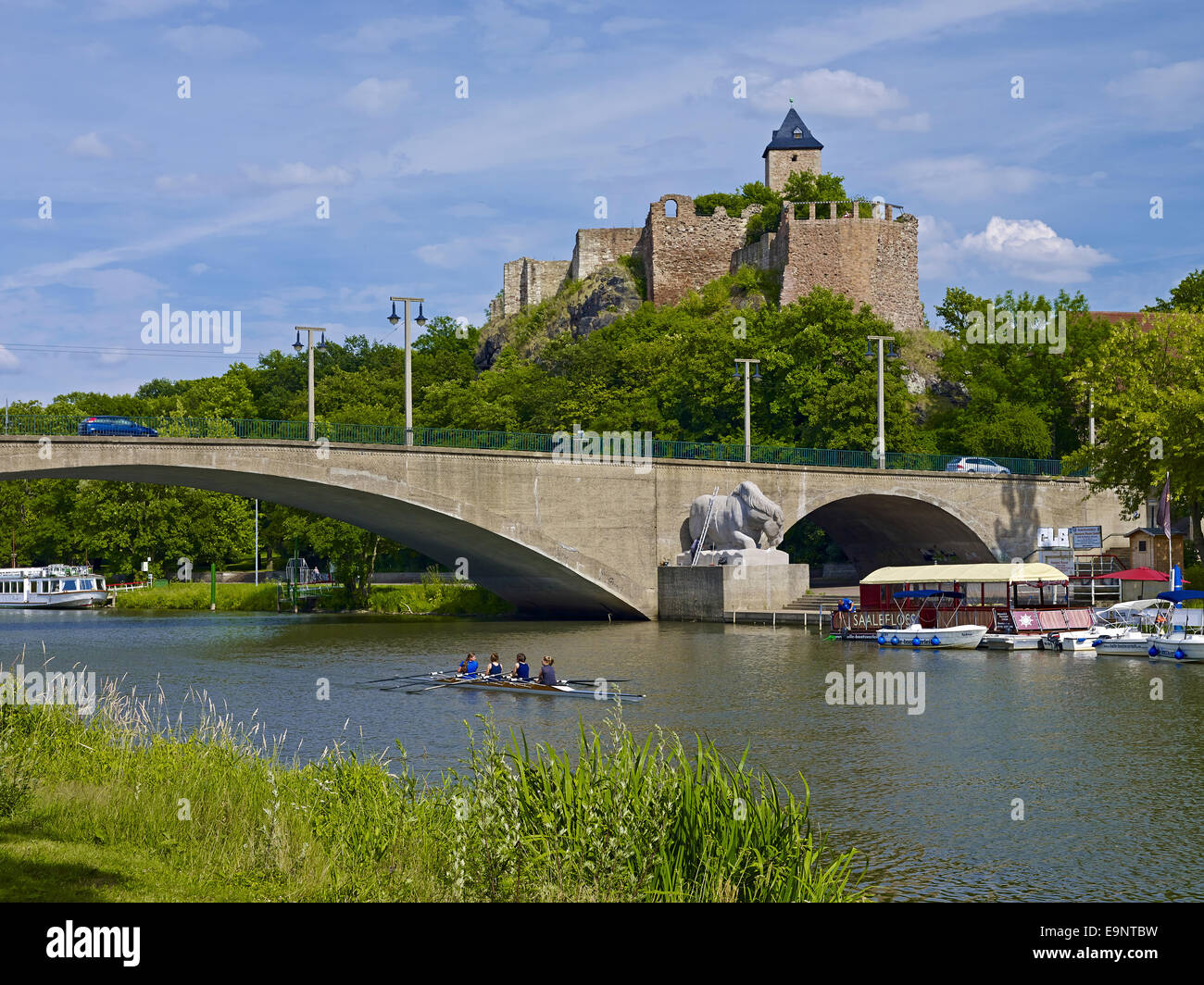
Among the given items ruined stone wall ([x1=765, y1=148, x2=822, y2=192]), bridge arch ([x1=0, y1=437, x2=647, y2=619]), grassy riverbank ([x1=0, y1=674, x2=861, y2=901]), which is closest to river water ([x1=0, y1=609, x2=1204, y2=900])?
grassy riverbank ([x1=0, y1=674, x2=861, y2=901])

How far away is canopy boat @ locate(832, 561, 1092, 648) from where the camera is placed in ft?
129

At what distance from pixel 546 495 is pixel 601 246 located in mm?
64390

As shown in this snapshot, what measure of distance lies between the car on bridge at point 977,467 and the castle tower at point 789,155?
5091 cm

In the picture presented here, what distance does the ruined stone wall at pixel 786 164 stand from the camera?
108000 millimetres

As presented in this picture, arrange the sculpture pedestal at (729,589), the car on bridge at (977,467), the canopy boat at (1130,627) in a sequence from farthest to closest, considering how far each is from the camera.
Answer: the car on bridge at (977,467)
the sculpture pedestal at (729,589)
the canopy boat at (1130,627)

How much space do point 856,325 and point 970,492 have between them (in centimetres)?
1365

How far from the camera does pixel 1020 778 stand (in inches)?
709

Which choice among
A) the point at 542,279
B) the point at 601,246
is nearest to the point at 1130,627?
the point at 601,246

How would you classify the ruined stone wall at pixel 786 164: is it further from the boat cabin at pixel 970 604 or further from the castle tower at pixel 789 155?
the boat cabin at pixel 970 604

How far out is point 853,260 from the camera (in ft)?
300

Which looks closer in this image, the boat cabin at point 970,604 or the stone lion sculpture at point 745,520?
the boat cabin at point 970,604

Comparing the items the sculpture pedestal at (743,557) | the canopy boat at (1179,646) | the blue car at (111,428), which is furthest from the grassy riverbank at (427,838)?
the sculpture pedestal at (743,557)

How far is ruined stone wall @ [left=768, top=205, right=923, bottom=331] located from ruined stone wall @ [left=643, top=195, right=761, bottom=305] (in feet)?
32.1
